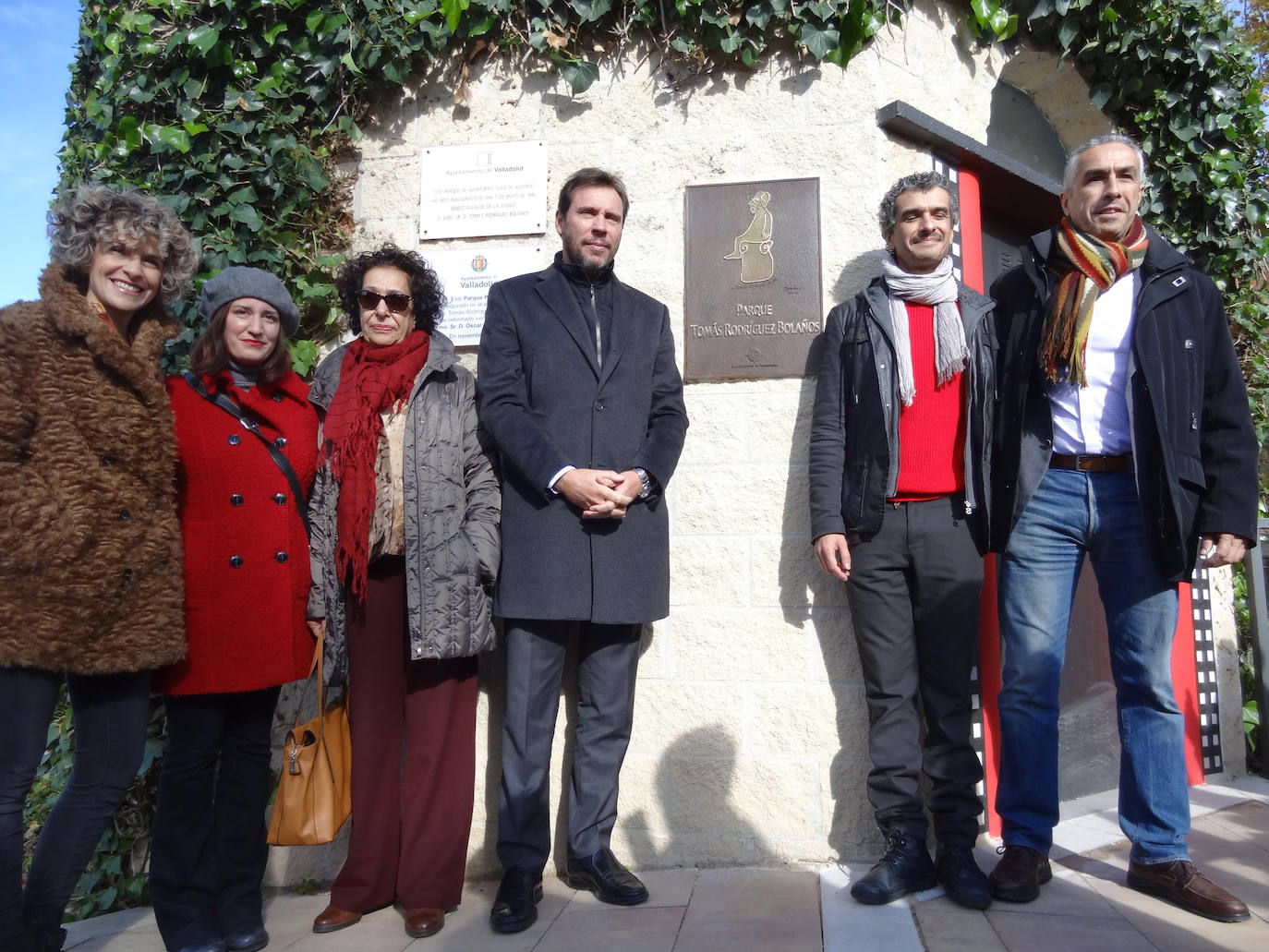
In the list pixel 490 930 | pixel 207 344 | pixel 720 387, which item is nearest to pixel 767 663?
pixel 720 387

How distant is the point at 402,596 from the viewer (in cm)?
280

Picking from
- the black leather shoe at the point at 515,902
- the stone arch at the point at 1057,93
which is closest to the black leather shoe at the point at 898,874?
the black leather shoe at the point at 515,902

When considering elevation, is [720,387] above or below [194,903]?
above

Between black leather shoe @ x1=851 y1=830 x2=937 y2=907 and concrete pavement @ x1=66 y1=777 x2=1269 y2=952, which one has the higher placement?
black leather shoe @ x1=851 y1=830 x2=937 y2=907

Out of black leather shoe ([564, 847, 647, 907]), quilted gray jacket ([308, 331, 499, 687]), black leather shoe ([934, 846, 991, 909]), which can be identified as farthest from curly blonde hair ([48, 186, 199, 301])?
black leather shoe ([934, 846, 991, 909])

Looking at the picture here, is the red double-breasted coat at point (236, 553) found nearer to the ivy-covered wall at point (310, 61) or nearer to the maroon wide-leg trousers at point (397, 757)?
the maroon wide-leg trousers at point (397, 757)

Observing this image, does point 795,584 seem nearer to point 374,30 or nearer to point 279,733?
point 279,733

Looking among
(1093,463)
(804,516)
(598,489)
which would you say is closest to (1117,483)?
(1093,463)

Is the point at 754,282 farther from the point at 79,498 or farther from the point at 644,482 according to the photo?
the point at 79,498

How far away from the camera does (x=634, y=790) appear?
323cm

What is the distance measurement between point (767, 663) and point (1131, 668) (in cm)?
114

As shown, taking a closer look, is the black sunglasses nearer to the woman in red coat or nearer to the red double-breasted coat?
→ the woman in red coat

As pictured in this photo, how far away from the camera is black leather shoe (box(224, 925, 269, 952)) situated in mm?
2568

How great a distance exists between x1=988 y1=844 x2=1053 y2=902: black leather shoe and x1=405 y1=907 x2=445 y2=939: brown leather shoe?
65.1 inches
